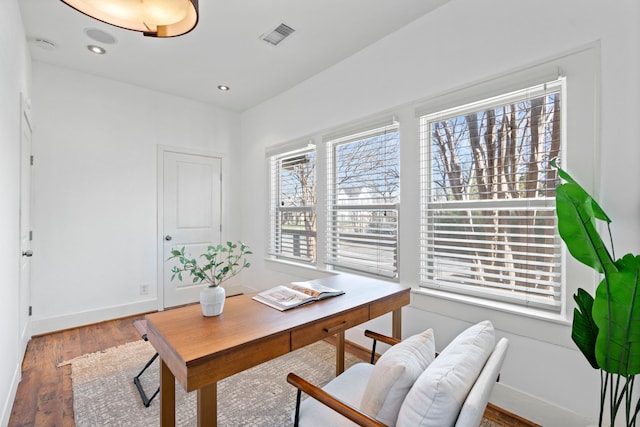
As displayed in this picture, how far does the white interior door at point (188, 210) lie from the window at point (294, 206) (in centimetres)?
95

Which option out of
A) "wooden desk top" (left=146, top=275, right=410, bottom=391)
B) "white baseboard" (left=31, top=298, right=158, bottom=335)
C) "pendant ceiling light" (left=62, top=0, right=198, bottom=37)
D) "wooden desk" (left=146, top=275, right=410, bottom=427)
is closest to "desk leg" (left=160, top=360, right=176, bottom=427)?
"wooden desk" (left=146, top=275, right=410, bottom=427)

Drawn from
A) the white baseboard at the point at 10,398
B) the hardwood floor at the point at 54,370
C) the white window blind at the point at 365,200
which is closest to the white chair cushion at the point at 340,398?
the white window blind at the point at 365,200

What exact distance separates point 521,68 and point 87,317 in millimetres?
4581

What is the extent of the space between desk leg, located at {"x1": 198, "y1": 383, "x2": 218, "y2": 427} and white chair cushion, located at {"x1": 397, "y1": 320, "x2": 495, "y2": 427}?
2.28 ft

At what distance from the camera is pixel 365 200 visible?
9.52 ft

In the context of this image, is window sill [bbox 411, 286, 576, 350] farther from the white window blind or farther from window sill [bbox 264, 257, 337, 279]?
window sill [bbox 264, 257, 337, 279]

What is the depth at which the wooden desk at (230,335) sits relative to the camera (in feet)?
3.83

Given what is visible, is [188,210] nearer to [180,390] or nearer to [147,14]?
[180,390]

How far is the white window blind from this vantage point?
8.80 ft

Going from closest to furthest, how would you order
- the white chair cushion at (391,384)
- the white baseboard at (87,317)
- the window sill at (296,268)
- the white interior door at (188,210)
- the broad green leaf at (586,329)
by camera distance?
the white chair cushion at (391,384), the broad green leaf at (586,329), the white baseboard at (87,317), the window sill at (296,268), the white interior door at (188,210)

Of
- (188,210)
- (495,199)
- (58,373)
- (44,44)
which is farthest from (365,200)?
(44,44)

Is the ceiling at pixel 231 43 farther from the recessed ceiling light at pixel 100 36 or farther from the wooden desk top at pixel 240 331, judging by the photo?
the wooden desk top at pixel 240 331

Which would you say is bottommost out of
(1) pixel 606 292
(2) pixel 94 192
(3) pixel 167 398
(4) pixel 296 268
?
(3) pixel 167 398

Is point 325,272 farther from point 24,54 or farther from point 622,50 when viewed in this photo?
point 24,54
